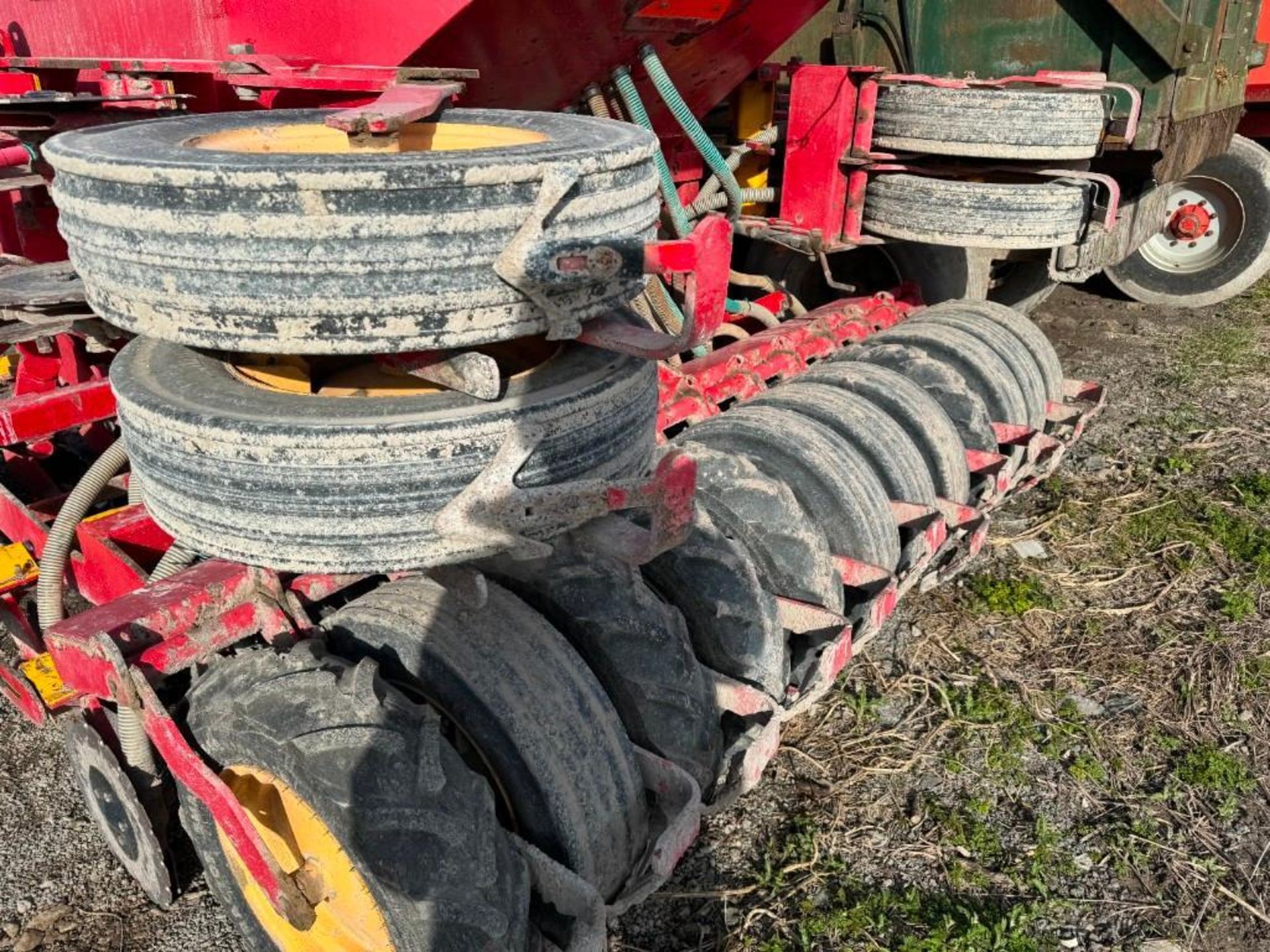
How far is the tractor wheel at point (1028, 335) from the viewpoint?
12.8 feet

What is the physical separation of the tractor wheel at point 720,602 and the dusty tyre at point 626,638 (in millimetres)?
211

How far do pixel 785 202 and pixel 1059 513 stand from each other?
166 cm

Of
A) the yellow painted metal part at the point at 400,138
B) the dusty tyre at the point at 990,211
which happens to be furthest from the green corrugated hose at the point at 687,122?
the yellow painted metal part at the point at 400,138

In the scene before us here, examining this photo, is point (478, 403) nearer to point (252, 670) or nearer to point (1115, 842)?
point (252, 670)

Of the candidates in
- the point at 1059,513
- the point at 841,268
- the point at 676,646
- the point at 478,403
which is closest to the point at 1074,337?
the point at 841,268

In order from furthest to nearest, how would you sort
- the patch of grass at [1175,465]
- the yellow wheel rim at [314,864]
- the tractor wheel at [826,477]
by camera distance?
1. the patch of grass at [1175,465]
2. the tractor wheel at [826,477]
3. the yellow wheel rim at [314,864]

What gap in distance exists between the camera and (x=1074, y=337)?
626 centimetres

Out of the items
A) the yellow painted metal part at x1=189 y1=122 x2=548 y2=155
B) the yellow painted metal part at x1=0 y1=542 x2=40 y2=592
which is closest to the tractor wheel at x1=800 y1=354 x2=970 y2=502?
the yellow painted metal part at x1=189 y1=122 x2=548 y2=155

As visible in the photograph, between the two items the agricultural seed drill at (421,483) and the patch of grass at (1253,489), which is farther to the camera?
the patch of grass at (1253,489)

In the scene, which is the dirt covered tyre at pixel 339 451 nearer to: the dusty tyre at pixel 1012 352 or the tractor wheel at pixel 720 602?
the tractor wheel at pixel 720 602

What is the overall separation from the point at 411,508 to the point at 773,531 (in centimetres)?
119

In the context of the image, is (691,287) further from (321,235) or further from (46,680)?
(46,680)

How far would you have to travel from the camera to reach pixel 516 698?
1.70m

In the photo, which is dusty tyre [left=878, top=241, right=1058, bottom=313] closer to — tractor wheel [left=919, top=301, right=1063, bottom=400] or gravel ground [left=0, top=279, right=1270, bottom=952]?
tractor wheel [left=919, top=301, right=1063, bottom=400]
